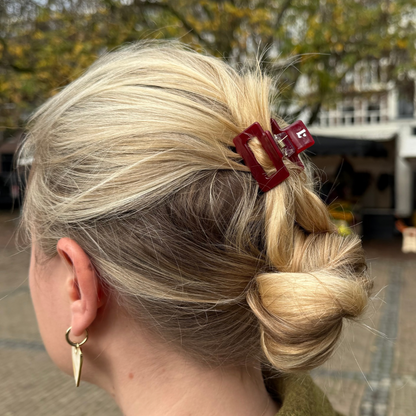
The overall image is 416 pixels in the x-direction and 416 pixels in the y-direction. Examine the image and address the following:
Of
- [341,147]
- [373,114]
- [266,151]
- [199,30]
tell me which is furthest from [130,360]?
[373,114]

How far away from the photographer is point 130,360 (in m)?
1.05

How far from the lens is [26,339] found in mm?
4984

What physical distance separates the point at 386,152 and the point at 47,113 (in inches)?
470

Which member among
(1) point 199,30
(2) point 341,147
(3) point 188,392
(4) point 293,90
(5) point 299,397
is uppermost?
(1) point 199,30

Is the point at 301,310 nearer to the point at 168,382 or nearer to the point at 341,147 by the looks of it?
the point at 168,382

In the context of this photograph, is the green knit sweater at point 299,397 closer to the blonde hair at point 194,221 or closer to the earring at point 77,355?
the blonde hair at point 194,221

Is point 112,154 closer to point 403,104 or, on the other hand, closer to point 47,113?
point 47,113

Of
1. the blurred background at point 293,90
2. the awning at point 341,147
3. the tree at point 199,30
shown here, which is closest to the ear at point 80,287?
the blurred background at point 293,90

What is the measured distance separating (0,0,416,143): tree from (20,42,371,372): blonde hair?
19.9 feet

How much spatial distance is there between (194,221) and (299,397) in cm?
55

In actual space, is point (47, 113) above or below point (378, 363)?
above

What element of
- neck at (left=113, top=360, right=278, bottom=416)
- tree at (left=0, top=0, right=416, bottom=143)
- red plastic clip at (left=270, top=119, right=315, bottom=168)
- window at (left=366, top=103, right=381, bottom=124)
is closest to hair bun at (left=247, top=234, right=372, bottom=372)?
neck at (left=113, top=360, right=278, bottom=416)

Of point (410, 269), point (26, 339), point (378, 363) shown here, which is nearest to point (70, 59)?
point (26, 339)

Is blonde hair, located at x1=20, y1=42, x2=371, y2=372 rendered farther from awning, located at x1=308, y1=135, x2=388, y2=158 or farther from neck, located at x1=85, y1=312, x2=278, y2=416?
awning, located at x1=308, y1=135, x2=388, y2=158
